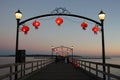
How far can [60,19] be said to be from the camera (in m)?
15.8

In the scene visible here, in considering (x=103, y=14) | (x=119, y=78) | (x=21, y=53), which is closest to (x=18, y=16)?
(x=21, y=53)

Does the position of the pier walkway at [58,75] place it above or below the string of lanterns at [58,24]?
below

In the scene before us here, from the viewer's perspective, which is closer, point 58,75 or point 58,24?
point 58,24

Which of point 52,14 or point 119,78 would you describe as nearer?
point 119,78

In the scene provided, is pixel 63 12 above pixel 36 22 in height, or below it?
above

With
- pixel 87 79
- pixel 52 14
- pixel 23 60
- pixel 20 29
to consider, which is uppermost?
pixel 52 14

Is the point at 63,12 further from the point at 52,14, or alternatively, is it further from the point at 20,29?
the point at 20,29

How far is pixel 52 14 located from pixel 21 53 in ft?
15.3

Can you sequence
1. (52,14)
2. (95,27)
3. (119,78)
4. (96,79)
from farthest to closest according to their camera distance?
(52,14), (95,27), (96,79), (119,78)

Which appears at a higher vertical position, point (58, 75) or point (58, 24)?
point (58, 24)

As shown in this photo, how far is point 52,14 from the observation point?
18594mm

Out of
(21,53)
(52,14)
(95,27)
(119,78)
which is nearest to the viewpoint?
(119,78)

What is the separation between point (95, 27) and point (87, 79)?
151 inches

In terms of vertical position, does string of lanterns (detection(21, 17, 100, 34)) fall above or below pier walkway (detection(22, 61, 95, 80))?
above
